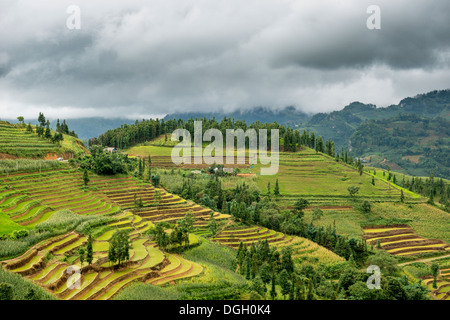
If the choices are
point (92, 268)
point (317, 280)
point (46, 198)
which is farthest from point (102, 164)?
point (317, 280)

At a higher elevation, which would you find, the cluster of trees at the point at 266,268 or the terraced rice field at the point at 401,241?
the cluster of trees at the point at 266,268

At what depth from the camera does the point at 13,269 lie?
2125 cm

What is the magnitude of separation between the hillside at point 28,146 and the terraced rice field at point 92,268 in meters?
31.0

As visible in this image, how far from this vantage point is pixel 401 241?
166 ft

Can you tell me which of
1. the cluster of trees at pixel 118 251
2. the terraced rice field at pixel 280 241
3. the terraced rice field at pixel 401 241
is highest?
the cluster of trees at pixel 118 251

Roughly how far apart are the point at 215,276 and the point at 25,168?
3555cm

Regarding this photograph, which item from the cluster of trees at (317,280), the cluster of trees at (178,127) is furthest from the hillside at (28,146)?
the cluster of trees at (317,280)

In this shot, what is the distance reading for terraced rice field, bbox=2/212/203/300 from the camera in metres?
20.3

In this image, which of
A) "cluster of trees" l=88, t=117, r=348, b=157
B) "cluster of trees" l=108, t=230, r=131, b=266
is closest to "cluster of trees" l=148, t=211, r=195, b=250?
"cluster of trees" l=108, t=230, r=131, b=266

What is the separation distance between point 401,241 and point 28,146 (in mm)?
65417

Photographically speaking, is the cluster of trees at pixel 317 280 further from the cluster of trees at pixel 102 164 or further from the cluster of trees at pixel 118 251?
the cluster of trees at pixel 102 164

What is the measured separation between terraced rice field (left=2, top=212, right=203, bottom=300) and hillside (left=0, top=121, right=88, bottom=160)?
3102 cm

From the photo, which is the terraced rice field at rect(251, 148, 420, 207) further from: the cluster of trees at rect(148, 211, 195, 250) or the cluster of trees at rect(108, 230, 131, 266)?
the cluster of trees at rect(108, 230, 131, 266)

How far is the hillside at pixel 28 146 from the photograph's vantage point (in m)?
52.2
